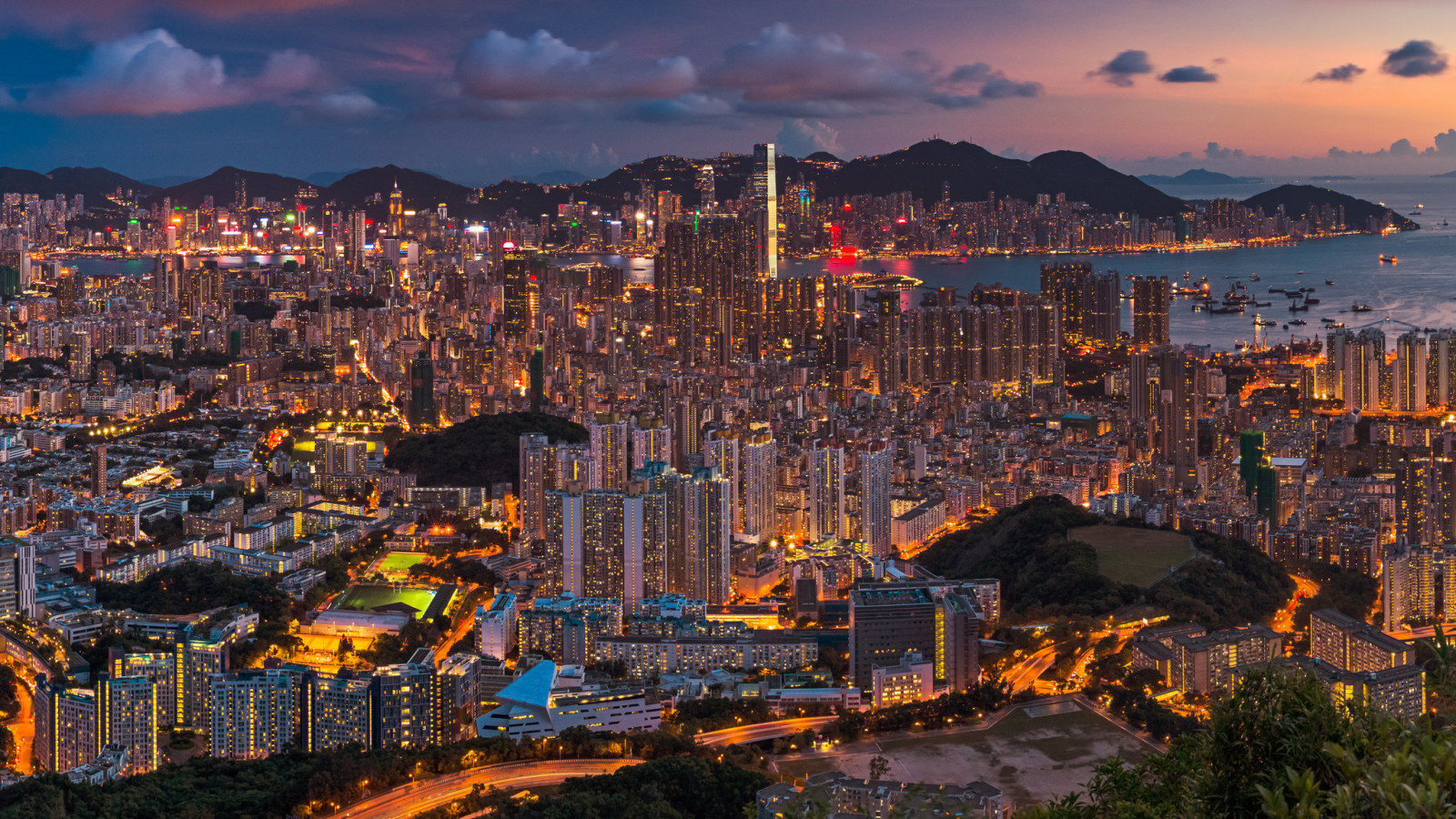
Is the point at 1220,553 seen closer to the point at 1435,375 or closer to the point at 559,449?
the point at 559,449

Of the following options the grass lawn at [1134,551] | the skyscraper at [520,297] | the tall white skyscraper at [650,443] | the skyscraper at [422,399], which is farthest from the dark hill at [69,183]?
the grass lawn at [1134,551]

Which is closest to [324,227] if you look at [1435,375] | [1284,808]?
[1435,375]

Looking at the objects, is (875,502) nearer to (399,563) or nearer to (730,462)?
(730,462)

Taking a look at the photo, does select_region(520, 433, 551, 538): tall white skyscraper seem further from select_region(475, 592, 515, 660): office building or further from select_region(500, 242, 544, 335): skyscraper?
select_region(500, 242, 544, 335): skyscraper

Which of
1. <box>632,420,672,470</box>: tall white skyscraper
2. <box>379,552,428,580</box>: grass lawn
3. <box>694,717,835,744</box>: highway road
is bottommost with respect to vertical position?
<box>694,717,835,744</box>: highway road

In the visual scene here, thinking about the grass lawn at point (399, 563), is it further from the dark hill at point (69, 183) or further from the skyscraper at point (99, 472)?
the dark hill at point (69, 183)

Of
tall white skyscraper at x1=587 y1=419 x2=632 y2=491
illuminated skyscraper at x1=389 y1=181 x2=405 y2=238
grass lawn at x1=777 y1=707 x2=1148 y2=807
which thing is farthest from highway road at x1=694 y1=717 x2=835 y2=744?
illuminated skyscraper at x1=389 y1=181 x2=405 y2=238
